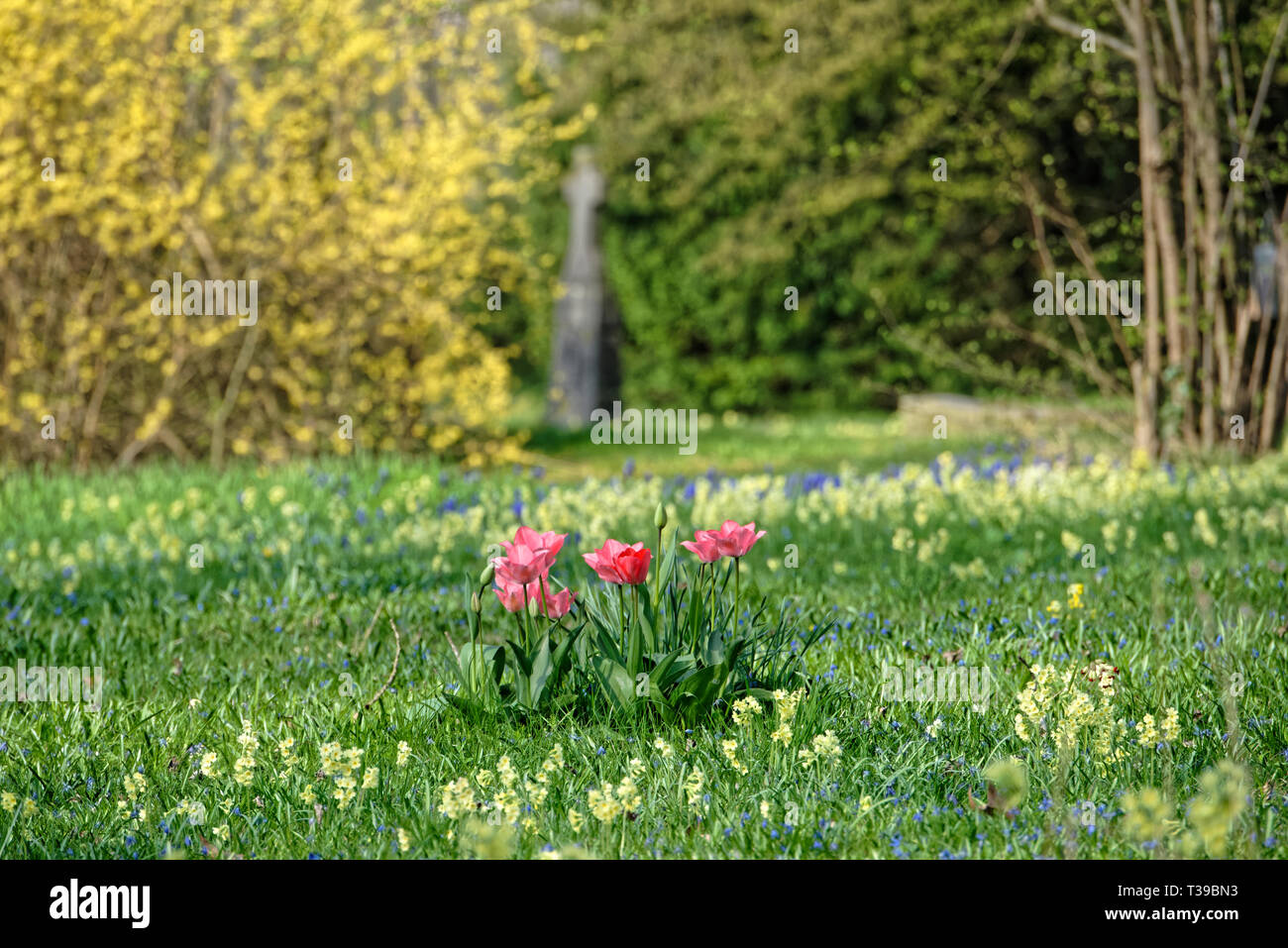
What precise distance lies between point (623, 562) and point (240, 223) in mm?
6246

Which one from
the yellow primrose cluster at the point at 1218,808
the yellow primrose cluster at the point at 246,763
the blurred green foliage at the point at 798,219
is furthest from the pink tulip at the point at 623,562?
the blurred green foliage at the point at 798,219

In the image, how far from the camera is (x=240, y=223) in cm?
832

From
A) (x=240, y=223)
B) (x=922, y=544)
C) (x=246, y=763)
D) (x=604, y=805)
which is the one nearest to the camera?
(x=604, y=805)

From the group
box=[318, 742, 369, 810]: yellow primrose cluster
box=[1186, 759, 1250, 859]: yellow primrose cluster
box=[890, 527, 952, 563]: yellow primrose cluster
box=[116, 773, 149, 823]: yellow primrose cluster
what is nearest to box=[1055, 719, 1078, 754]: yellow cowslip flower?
box=[1186, 759, 1250, 859]: yellow primrose cluster

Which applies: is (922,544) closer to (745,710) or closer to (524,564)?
(745,710)

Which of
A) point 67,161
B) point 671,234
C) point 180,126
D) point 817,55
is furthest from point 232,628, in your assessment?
point 671,234

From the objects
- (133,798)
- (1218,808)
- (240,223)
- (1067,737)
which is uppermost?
(240,223)

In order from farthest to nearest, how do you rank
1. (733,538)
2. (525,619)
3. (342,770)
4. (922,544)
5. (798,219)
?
(798,219), (922,544), (525,619), (733,538), (342,770)

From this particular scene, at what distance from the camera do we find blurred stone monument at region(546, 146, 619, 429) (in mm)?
13672

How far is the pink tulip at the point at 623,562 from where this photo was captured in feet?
9.26

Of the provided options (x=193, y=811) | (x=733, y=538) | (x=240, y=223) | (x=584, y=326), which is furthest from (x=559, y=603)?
(x=584, y=326)

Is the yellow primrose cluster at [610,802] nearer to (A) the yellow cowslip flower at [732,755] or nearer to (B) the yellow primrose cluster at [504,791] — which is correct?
(B) the yellow primrose cluster at [504,791]

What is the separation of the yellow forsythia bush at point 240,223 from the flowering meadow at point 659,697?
2899mm
